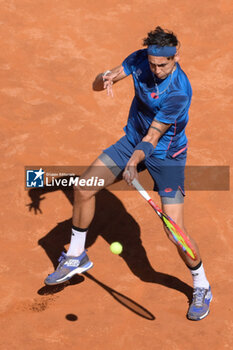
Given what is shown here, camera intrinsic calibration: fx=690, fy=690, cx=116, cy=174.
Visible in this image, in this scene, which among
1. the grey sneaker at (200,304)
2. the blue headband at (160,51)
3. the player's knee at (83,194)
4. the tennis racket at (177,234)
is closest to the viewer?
the blue headband at (160,51)

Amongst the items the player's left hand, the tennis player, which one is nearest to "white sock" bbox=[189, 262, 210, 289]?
the tennis player

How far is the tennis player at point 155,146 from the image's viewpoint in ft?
23.7

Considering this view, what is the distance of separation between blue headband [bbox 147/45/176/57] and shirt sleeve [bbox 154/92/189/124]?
424mm

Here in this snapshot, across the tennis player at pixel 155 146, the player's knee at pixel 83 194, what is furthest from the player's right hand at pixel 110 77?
the player's knee at pixel 83 194

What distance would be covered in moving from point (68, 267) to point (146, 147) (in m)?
1.78

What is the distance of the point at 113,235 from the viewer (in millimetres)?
8984

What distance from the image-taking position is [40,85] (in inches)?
460

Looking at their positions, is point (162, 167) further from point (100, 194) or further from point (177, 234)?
point (100, 194)

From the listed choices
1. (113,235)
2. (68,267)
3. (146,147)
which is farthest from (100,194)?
(146,147)

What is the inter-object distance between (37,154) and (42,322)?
10.7 feet

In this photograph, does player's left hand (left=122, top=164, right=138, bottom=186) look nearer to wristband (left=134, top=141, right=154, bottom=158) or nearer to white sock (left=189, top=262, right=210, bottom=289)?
wristband (left=134, top=141, right=154, bottom=158)

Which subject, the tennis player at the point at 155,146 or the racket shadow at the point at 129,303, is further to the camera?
the racket shadow at the point at 129,303

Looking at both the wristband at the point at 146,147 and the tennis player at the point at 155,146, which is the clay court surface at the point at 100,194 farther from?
the wristband at the point at 146,147

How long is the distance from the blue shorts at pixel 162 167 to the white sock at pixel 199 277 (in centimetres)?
88
